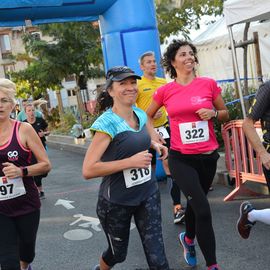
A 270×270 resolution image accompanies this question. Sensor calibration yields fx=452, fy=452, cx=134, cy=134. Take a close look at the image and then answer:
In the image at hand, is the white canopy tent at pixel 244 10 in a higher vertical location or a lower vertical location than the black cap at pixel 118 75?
higher

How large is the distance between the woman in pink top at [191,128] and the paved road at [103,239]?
459mm

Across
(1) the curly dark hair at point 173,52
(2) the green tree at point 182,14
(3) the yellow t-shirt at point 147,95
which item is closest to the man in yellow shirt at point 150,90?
(3) the yellow t-shirt at point 147,95

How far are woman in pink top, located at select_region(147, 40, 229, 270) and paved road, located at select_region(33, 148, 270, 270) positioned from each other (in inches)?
Answer: 18.1

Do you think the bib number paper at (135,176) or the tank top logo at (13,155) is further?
the tank top logo at (13,155)

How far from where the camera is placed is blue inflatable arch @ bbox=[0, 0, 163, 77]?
7070 millimetres

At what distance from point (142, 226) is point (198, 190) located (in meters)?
0.69

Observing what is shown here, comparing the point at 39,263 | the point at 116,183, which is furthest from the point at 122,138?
the point at 39,263

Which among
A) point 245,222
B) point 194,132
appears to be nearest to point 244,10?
point 194,132

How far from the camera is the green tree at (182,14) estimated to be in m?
16.2

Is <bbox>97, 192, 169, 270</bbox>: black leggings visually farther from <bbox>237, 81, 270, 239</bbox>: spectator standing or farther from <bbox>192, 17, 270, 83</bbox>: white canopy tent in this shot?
<bbox>192, 17, 270, 83</bbox>: white canopy tent

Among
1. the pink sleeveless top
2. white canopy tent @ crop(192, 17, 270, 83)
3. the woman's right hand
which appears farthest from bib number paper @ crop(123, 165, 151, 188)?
white canopy tent @ crop(192, 17, 270, 83)

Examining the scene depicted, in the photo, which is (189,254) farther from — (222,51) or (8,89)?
(222,51)

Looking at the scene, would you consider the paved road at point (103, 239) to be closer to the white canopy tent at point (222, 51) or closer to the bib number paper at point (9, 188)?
the bib number paper at point (9, 188)

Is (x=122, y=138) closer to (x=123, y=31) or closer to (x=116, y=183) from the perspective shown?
(x=116, y=183)
